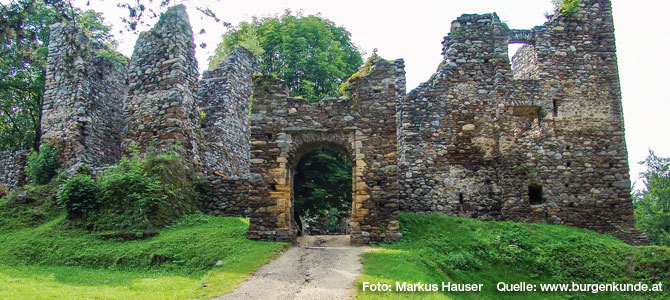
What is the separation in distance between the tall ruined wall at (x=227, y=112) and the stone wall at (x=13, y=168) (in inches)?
293

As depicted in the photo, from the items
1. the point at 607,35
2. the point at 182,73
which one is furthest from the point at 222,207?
A: the point at 607,35

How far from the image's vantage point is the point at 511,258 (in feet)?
39.5

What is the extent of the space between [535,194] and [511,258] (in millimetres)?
4816

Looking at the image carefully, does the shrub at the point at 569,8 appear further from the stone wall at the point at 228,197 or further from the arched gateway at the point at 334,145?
the stone wall at the point at 228,197

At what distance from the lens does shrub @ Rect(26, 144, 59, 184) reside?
1554cm

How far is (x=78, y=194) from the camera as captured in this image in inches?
508

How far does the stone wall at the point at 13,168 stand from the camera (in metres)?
18.4

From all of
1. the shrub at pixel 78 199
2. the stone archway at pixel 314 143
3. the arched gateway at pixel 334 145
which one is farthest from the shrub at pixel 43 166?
the stone archway at pixel 314 143

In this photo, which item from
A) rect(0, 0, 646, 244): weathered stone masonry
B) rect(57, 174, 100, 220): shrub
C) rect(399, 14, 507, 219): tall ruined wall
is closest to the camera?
rect(57, 174, 100, 220): shrub

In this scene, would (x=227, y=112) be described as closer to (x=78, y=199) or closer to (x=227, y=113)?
(x=227, y=113)

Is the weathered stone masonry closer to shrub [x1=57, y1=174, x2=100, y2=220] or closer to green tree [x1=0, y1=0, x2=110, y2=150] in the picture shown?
shrub [x1=57, y1=174, x2=100, y2=220]

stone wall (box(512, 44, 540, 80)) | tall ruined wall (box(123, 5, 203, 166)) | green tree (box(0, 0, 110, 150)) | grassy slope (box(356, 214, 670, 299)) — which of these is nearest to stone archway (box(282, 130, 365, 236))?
grassy slope (box(356, 214, 670, 299))

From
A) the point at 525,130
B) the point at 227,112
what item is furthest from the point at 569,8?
the point at 227,112

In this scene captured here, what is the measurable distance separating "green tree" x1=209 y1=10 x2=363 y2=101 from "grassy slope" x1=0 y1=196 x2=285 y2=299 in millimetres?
8164
